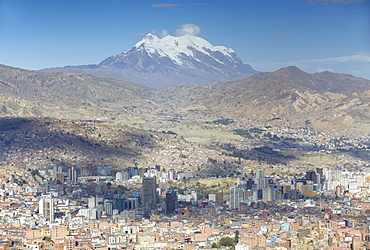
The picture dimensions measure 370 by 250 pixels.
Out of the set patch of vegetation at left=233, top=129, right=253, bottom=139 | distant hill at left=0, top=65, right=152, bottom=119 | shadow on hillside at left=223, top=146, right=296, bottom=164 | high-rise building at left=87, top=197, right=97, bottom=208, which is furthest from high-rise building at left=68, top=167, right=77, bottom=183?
distant hill at left=0, top=65, right=152, bottom=119

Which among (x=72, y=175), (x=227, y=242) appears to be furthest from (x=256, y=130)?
(x=227, y=242)

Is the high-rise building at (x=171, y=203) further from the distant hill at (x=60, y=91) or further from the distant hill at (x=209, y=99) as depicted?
the distant hill at (x=60, y=91)

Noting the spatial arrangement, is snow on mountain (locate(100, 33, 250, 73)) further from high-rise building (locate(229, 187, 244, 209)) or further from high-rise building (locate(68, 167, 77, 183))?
high-rise building (locate(229, 187, 244, 209))

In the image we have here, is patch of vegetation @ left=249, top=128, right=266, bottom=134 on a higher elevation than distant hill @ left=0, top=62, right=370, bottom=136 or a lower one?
lower

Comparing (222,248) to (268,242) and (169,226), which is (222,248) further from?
(169,226)

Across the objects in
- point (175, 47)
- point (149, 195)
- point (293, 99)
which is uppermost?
point (175, 47)

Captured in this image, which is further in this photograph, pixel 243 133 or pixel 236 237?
pixel 243 133

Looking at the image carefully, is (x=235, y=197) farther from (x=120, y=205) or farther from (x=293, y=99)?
(x=293, y=99)

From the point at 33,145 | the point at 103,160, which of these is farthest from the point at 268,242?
the point at 33,145
